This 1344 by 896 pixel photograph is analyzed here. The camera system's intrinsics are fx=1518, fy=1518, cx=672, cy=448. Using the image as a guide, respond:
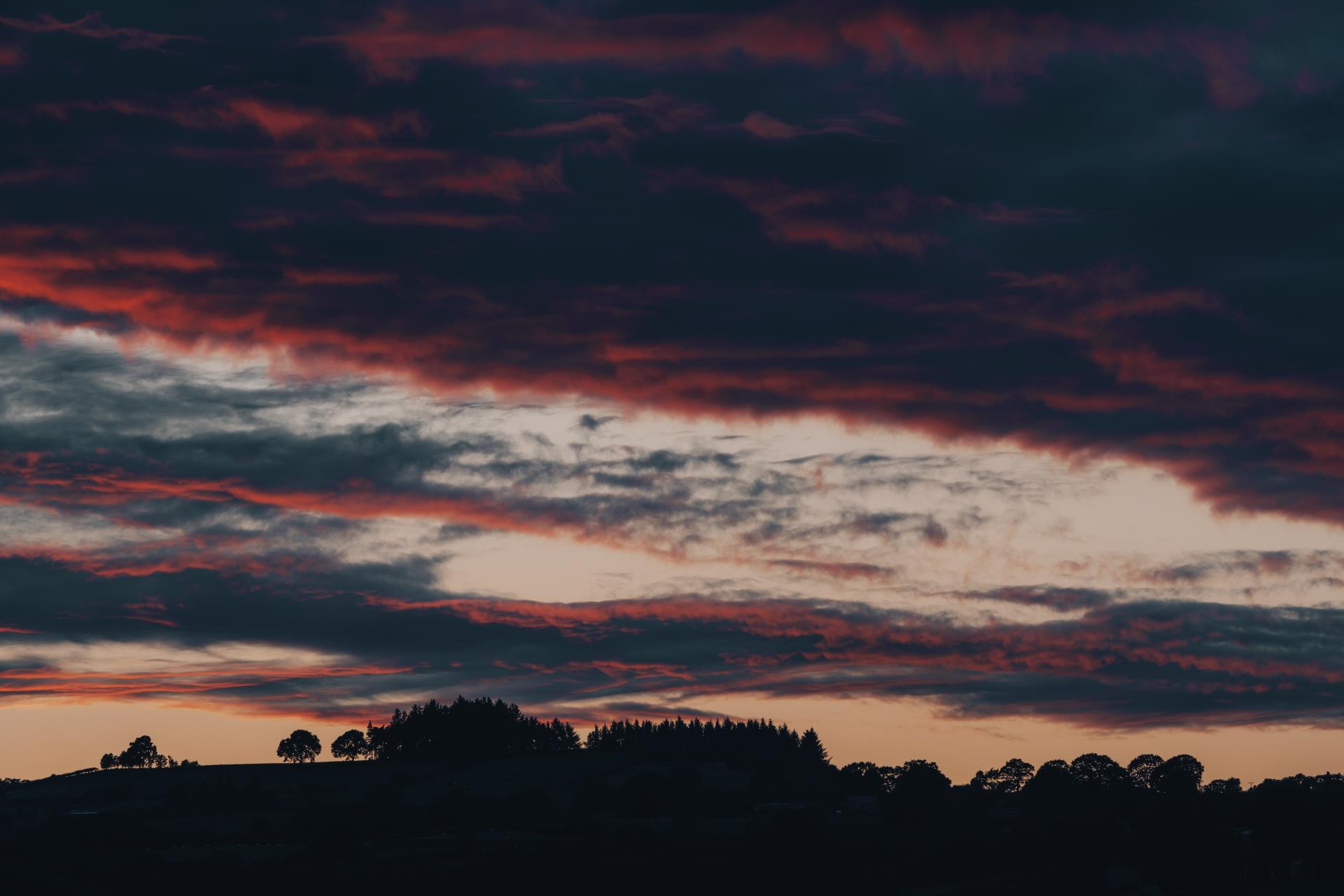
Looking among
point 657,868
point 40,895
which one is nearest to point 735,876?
point 657,868

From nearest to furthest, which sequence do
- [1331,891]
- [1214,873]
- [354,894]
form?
[1331,891] < [1214,873] < [354,894]

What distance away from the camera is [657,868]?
19988cm

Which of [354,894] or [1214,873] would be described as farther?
[354,894]

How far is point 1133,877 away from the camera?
186000mm

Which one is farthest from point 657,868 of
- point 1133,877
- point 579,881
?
point 1133,877

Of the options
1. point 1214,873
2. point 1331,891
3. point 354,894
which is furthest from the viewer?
point 354,894

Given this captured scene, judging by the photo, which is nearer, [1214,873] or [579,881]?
[1214,873]

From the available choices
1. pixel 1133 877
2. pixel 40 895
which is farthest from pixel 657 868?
pixel 40 895

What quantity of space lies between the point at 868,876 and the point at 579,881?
37.7 m

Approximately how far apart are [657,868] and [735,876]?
1096cm

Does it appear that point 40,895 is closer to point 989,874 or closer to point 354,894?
point 354,894

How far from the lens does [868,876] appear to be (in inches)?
7795

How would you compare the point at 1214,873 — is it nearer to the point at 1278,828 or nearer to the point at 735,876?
the point at 1278,828

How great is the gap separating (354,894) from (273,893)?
13.0 metres
